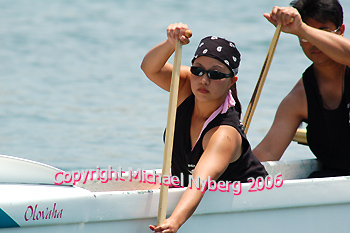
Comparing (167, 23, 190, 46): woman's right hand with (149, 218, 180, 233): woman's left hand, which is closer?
(149, 218, 180, 233): woman's left hand

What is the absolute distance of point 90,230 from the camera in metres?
2.69

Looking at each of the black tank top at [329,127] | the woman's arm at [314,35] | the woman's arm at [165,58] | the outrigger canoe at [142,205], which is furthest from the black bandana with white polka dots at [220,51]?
the black tank top at [329,127]

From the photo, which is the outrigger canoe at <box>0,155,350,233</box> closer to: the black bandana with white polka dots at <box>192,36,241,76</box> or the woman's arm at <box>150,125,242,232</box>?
the woman's arm at <box>150,125,242,232</box>

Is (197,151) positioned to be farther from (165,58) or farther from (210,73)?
(165,58)

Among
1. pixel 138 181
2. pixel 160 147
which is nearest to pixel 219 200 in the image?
pixel 138 181

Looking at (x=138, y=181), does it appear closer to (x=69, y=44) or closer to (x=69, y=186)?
(x=69, y=186)

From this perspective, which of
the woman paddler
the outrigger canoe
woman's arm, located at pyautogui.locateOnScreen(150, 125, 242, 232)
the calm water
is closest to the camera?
the outrigger canoe

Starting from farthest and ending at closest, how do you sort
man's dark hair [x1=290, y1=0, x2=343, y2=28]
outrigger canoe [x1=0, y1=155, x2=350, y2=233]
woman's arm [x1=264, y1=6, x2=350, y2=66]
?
man's dark hair [x1=290, y1=0, x2=343, y2=28]
woman's arm [x1=264, y1=6, x2=350, y2=66]
outrigger canoe [x1=0, y1=155, x2=350, y2=233]

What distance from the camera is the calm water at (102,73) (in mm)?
6512

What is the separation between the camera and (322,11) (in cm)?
346

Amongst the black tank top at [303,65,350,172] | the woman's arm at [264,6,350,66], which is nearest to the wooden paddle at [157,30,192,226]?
the woman's arm at [264,6,350,66]

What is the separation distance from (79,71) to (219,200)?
6695 millimetres

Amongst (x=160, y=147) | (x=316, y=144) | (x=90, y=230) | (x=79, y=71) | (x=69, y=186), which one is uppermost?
(x=79, y=71)

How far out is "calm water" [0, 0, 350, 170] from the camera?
6.51 metres
